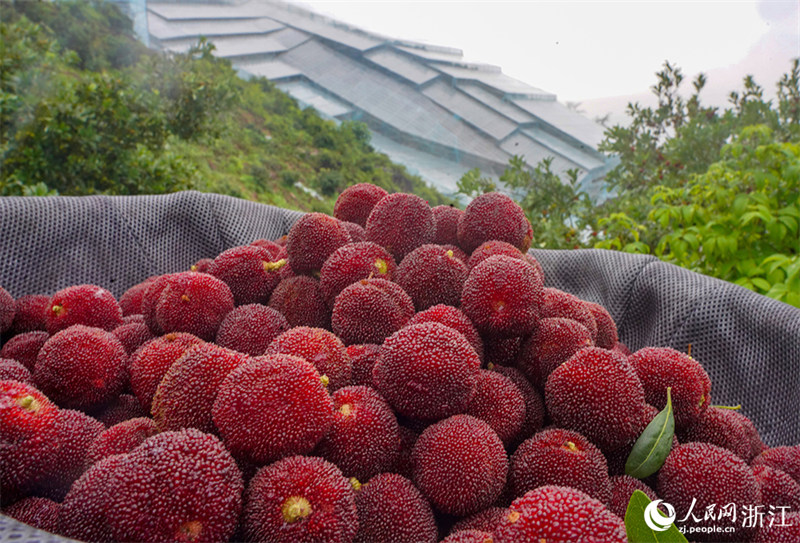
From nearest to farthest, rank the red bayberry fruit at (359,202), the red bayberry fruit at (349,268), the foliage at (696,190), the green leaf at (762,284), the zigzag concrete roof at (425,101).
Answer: the red bayberry fruit at (349,268) → the red bayberry fruit at (359,202) → the green leaf at (762,284) → the foliage at (696,190) → the zigzag concrete roof at (425,101)

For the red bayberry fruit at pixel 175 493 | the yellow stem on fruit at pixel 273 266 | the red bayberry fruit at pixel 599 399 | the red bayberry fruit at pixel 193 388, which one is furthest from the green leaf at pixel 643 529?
the yellow stem on fruit at pixel 273 266

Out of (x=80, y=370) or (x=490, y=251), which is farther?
(x=490, y=251)

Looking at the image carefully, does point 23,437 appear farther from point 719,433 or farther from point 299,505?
point 719,433

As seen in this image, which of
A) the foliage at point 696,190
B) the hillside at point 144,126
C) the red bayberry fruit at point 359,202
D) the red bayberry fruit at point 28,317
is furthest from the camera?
the hillside at point 144,126

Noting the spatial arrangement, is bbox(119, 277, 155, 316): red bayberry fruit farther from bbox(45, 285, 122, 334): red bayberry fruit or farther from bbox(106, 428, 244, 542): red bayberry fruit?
bbox(106, 428, 244, 542): red bayberry fruit

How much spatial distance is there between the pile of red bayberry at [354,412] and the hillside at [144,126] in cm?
101

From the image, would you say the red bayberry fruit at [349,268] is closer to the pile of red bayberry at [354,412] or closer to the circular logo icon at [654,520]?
the pile of red bayberry at [354,412]

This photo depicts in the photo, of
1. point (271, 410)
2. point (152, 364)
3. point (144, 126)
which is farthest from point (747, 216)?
point (144, 126)

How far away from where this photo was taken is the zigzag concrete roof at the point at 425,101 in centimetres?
246

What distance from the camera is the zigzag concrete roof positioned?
2.46 m

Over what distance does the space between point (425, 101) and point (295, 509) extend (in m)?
2.17

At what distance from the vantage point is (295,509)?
26.0 inches

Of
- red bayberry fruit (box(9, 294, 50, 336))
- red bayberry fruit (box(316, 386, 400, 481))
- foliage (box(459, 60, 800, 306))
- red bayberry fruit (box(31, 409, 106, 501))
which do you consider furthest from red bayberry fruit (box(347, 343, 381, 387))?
foliage (box(459, 60, 800, 306))

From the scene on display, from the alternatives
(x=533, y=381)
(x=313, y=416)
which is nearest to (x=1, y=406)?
(x=313, y=416)
